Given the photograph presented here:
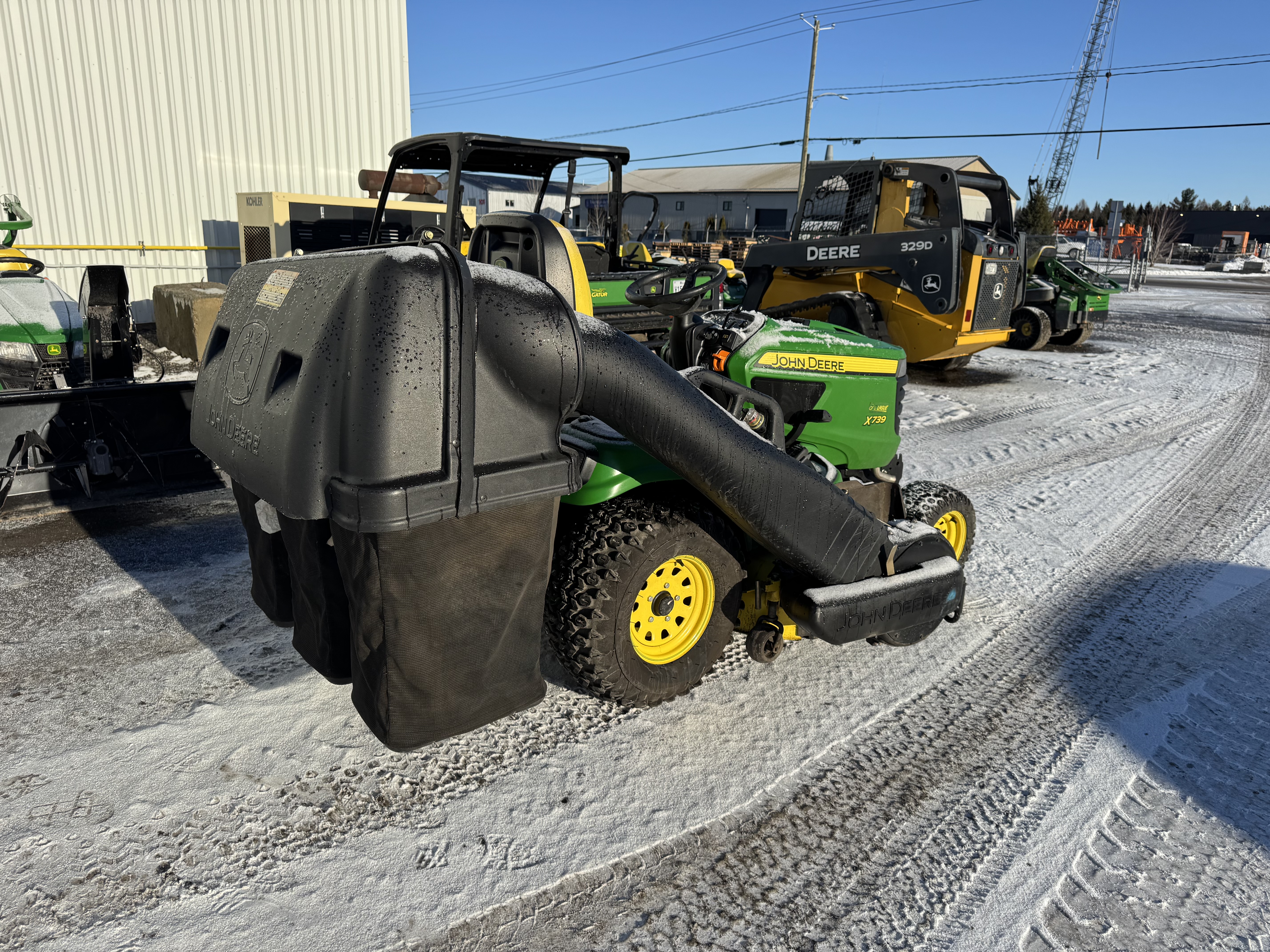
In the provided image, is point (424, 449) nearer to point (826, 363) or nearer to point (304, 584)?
point (304, 584)

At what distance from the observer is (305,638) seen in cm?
251

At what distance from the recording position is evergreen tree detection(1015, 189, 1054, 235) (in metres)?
48.2

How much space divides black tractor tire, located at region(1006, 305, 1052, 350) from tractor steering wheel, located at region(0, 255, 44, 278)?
1207 centimetres

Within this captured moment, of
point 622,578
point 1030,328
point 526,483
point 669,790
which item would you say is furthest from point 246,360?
point 1030,328

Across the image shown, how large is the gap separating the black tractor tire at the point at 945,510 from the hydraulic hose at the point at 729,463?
77 cm

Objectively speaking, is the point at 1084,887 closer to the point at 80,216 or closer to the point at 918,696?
the point at 918,696

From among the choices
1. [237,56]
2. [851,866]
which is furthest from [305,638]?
[237,56]

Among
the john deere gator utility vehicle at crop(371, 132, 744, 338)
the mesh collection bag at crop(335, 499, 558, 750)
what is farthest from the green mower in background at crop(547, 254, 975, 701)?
the john deere gator utility vehicle at crop(371, 132, 744, 338)

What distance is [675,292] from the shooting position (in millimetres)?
3096

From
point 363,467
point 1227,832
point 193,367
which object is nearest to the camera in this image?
point 363,467

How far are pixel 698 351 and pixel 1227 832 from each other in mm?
2277

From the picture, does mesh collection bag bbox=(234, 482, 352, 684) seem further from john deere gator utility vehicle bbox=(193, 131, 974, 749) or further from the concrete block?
the concrete block

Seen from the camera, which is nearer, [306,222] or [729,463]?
[729,463]

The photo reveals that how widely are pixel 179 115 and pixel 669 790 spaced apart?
534 inches
